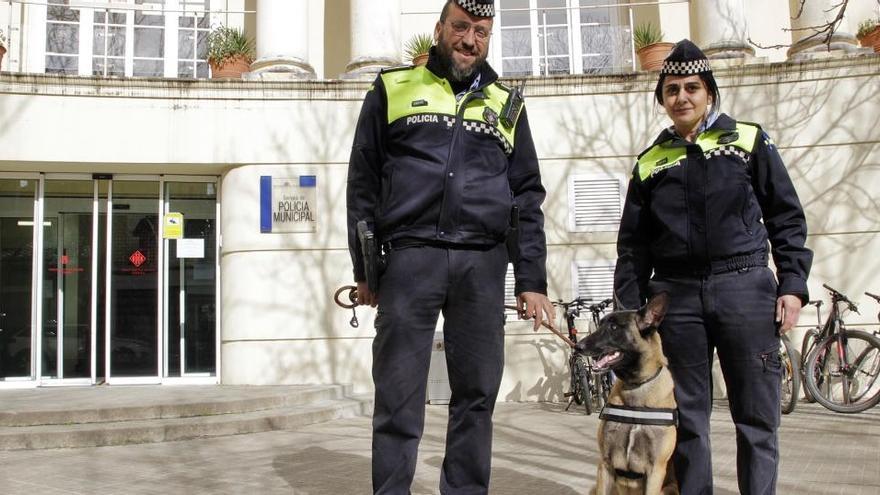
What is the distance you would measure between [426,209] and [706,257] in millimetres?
1216

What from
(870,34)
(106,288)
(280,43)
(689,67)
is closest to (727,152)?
(689,67)

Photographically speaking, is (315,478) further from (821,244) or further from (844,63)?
(844,63)

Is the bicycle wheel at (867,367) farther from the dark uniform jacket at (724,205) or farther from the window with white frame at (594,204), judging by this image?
the dark uniform jacket at (724,205)

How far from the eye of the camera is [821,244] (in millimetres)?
9758

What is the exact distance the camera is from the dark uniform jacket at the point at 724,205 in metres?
3.36

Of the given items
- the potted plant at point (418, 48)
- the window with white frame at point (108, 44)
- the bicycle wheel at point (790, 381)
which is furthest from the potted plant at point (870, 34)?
the window with white frame at point (108, 44)

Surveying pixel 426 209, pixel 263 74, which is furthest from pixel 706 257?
pixel 263 74

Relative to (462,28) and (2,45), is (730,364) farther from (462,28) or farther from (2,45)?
(2,45)

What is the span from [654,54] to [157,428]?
7419 millimetres

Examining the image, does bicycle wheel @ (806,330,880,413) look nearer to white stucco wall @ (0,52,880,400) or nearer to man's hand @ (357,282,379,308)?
white stucco wall @ (0,52,880,400)

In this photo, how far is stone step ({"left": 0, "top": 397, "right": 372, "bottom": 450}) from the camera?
22.6 feet

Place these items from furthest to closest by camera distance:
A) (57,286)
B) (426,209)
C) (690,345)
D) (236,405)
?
(57,286)
(236,405)
(690,345)
(426,209)

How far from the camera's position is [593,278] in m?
10.0

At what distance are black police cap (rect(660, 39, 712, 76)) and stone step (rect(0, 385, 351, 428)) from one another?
237 inches
